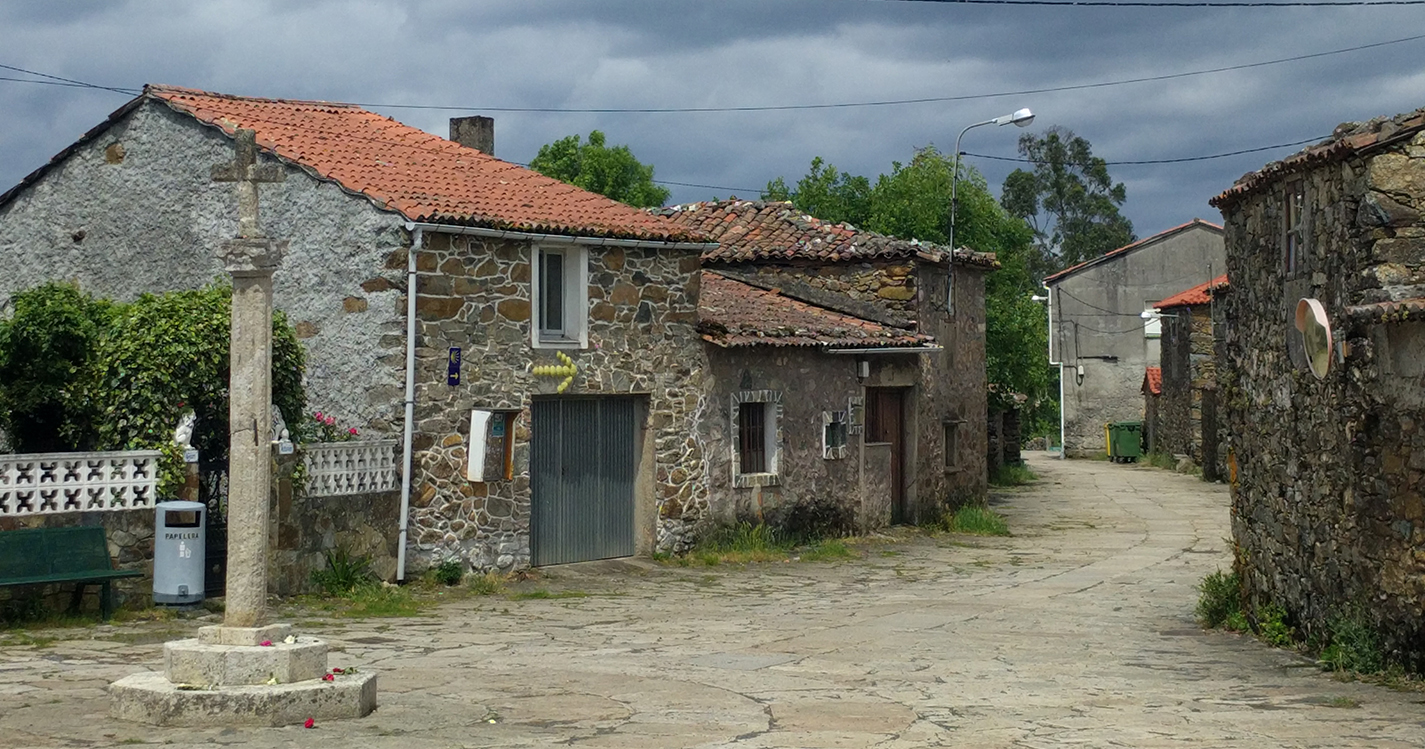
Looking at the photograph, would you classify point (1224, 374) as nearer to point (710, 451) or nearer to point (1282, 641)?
point (1282, 641)

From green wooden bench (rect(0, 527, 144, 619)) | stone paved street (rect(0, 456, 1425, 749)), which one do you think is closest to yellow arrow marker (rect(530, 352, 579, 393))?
stone paved street (rect(0, 456, 1425, 749))

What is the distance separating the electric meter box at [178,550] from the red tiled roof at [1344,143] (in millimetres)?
9571

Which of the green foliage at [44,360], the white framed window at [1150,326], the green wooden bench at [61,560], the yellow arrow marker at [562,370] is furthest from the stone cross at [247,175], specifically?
the white framed window at [1150,326]

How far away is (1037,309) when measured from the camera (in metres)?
47.5

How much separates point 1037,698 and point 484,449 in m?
8.33

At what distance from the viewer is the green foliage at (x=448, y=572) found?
16797 mm

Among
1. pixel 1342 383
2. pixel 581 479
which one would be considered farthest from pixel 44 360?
pixel 1342 383

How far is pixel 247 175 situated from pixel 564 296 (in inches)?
347

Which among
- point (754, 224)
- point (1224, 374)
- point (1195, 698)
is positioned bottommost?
point (1195, 698)

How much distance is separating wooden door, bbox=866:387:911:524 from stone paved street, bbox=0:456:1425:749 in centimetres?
495

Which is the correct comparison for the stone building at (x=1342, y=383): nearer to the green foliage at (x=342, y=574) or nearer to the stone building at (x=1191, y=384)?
the green foliage at (x=342, y=574)

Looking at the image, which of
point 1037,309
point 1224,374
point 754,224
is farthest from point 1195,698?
point 1037,309

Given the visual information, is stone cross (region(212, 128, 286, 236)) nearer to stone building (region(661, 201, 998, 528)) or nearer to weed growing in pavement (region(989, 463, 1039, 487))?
→ stone building (region(661, 201, 998, 528))

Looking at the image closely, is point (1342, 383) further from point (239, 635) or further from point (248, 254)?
point (239, 635)
